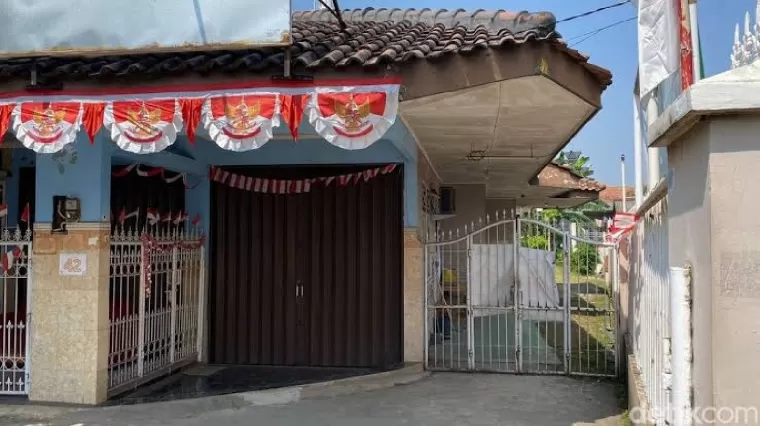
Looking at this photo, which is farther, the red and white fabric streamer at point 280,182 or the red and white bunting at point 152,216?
the red and white fabric streamer at point 280,182

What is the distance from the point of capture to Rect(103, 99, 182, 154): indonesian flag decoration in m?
5.75

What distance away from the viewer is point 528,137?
27.3ft

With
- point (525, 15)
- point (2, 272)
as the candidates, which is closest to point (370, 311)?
point (2, 272)

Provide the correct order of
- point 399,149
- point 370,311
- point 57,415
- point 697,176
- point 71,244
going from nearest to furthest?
point 697,176 → point 57,415 → point 71,244 → point 399,149 → point 370,311

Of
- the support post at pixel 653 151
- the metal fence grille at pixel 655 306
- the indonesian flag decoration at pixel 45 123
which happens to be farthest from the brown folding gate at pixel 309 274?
the metal fence grille at pixel 655 306

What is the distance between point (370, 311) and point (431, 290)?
1.01 m

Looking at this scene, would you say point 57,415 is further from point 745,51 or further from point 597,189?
point 597,189

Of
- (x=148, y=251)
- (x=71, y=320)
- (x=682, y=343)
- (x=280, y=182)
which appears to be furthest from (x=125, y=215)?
(x=682, y=343)

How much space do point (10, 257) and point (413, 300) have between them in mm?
4846

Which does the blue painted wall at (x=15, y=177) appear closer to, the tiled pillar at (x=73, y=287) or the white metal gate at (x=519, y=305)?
the tiled pillar at (x=73, y=287)

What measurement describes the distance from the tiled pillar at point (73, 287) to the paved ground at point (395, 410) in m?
0.40

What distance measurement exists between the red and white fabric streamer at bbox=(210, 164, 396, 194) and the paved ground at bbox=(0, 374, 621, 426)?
2960 mm

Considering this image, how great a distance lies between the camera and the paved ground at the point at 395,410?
20.0 feet

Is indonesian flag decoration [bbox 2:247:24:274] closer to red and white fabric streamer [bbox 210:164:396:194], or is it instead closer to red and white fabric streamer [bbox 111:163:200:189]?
red and white fabric streamer [bbox 111:163:200:189]
